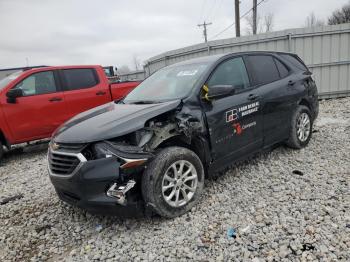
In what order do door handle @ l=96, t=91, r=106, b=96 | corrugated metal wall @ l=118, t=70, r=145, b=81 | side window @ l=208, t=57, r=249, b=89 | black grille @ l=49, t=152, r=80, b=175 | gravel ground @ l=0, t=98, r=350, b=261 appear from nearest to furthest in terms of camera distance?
1. gravel ground @ l=0, t=98, r=350, b=261
2. black grille @ l=49, t=152, r=80, b=175
3. side window @ l=208, t=57, r=249, b=89
4. door handle @ l=96, t=91, r=106, b=96
5. corrugated metal wall @ l=118, t=70, r=145, b=81

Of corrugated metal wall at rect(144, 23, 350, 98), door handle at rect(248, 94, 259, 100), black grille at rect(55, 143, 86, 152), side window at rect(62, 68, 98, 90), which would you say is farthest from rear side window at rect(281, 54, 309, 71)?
corrugated metal wall at rect(144, 23, 350, 98)

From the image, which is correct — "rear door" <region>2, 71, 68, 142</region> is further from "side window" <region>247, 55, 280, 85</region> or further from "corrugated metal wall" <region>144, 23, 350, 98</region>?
"corrugated metal wall" <region>144, 23, 350, 98</region>

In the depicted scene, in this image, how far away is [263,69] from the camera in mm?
4410

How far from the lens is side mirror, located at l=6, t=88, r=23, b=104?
5770 millimetres

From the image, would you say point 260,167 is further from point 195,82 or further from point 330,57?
point 330,57

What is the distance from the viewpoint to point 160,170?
2936 millimetres

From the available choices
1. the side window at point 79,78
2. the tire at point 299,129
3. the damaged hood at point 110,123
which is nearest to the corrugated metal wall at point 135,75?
the side window at point 79,78

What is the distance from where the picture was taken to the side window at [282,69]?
470 cm

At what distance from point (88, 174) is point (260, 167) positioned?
2641mm

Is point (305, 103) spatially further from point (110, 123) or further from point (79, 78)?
point (79, 78)

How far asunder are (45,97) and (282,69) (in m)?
4.71

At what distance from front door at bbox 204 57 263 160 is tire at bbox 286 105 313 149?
913mm

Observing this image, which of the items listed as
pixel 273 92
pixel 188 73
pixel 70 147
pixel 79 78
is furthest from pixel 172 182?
pixel 79 78

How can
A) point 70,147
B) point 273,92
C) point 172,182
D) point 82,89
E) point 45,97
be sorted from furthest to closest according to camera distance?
point 82,89
point 45,97
point 273,92
point 172,182
point 70,147
